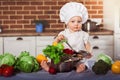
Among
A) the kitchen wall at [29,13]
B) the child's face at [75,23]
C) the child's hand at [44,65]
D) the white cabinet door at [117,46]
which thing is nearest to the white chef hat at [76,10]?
the child's face at [75,23]

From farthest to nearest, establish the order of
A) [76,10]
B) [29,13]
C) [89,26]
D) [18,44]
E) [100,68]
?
[29,13], [89,26], [18,44], [76,10], [100,68]

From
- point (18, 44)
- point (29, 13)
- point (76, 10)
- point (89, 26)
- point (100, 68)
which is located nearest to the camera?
point (100, 68)

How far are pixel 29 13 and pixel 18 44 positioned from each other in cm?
73

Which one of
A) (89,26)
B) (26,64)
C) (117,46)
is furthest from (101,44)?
(26,64)

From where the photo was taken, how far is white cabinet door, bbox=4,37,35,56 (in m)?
4.18

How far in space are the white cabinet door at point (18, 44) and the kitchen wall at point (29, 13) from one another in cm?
52

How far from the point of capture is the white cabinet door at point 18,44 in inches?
165

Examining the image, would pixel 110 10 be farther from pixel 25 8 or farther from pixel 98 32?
pixel 25 8

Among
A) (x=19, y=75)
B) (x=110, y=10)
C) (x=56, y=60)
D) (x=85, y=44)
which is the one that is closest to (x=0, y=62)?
(x=19, y=75)

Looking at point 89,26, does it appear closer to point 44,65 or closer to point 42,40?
point 42,40

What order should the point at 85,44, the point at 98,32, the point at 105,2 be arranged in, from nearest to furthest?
the point at 85,44, the point at 98,32, the point at 105,2

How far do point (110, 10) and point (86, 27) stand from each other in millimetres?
471

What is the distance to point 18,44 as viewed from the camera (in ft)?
13.8

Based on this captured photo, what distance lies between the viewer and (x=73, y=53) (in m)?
1.87
